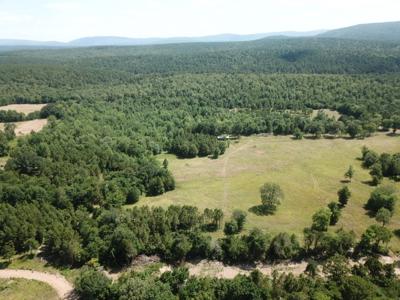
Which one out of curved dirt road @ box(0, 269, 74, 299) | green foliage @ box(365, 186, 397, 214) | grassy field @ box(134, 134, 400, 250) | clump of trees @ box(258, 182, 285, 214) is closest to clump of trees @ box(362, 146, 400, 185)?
grassy field @ box(134, 134, 400, 250)

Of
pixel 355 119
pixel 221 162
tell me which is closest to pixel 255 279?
pixel 221 162

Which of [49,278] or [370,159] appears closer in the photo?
[49,278]

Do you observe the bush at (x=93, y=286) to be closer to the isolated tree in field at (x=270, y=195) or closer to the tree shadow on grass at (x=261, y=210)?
the tree shadow on grass at (x=261, y=210)

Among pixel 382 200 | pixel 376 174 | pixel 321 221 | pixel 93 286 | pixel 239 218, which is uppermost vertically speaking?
pixel 93 286

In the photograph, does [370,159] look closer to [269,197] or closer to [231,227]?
[269,197]

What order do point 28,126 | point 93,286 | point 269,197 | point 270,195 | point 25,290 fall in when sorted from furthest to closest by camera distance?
point 28,126 → point 269,197 → point 270,195 → point 25,290 → point 93,286

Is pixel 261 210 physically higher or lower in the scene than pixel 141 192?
lower

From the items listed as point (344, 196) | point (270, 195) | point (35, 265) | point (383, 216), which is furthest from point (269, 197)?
point (35, 265)
